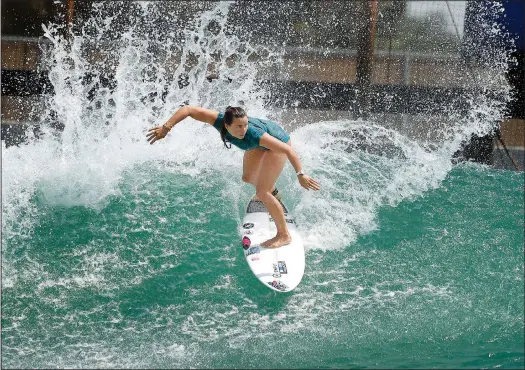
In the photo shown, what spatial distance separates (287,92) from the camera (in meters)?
11.4

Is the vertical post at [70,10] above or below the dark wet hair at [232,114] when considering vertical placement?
above

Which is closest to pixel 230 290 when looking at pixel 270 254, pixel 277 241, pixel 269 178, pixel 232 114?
pixel 270 254

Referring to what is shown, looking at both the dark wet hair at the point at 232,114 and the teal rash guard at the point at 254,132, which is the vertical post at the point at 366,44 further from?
the dark wet hair at the point at 232,114

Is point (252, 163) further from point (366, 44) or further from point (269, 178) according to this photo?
point (366, 44)

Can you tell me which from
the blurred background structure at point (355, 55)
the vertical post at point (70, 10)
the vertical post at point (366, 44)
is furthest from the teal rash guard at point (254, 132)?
the vertical post at point (70, 10)

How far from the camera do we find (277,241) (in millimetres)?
6008

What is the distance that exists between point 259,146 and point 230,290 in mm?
1121

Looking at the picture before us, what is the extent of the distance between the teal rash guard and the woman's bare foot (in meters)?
0.73

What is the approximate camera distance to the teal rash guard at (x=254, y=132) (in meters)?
5.64

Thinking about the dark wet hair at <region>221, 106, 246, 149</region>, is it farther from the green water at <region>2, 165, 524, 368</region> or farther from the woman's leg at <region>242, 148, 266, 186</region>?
the green water at <region>2, 165, 524, 368</region>

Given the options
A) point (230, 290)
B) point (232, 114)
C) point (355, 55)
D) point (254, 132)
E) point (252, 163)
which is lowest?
point (230, 290)

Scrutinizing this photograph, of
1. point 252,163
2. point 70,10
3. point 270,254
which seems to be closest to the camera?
point 270,254

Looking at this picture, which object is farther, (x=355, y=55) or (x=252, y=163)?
(x=355, y=55)

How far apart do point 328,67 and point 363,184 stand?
4499mm
